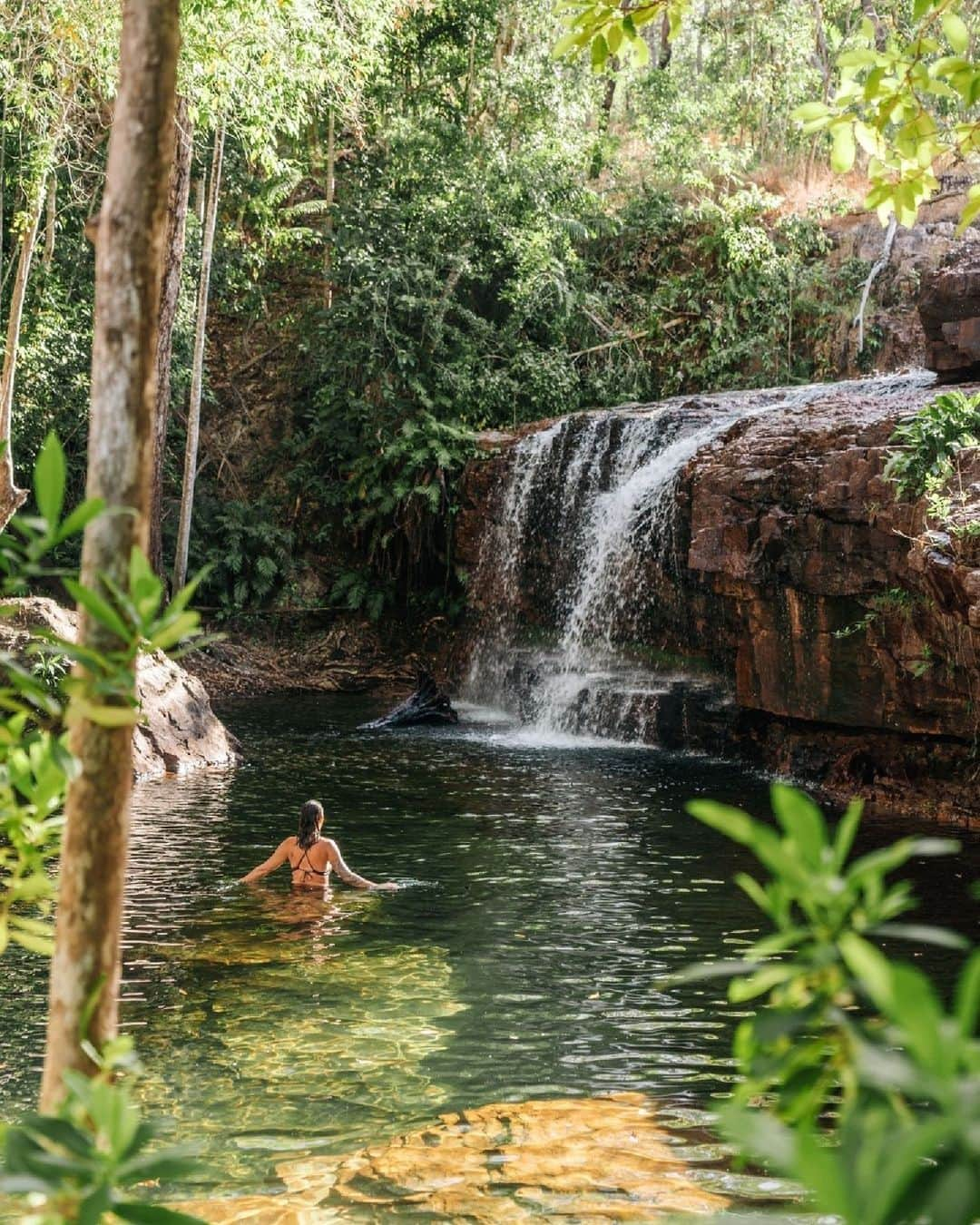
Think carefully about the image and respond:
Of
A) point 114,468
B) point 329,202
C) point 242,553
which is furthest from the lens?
point 329,202

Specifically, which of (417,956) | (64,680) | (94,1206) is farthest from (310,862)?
(94,1206)

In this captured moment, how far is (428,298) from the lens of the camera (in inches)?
846

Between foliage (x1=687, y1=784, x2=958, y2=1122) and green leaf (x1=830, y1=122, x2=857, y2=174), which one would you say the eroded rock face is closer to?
green leaf (x1=830, y1=122, x2=857, y2=174)

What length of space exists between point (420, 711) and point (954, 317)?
7.80 m

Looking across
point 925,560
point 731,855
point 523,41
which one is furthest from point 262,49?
point 523,41

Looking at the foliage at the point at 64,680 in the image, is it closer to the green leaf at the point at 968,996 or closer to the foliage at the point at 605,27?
the green leaf at the point at 968,996

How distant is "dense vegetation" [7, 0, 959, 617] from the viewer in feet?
69.4

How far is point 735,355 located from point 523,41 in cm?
764

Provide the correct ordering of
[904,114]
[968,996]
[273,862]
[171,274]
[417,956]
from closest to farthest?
1. [968,996]
2. [904,114]
3. [417,956]
4. [273,862]
5. [171,274]

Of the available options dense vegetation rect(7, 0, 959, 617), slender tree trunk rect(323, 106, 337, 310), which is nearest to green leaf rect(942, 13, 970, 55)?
dense vegetation rect(7, 0, 959, 617)

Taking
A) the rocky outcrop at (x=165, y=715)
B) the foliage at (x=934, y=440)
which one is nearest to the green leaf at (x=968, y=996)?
the foliage at (x=934, y=440)

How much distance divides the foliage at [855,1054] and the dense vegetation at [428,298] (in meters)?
19.0

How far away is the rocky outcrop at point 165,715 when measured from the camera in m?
13.0

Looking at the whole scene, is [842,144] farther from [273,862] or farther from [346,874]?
[273,862]
